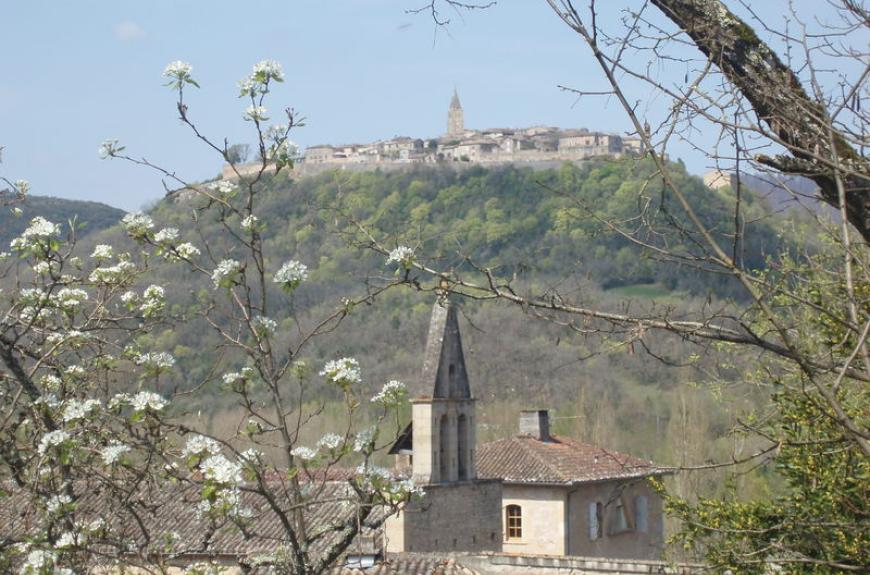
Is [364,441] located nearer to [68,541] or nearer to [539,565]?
[68,541]

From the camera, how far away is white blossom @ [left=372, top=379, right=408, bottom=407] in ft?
15.4

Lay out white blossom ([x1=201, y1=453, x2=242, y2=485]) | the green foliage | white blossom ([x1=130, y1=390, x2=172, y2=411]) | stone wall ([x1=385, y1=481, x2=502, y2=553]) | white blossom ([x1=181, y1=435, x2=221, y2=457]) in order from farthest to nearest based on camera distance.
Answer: stone wall ([x1=385, y1=481, x2=502, y2=553]) < the green foliage < white blossom ([x1=130, y1=390, x2=172, y2=411]) < white blossom ([x1=181, y1=435, x2=221, y2=457]) < white blossom ([x1=201, y1=453, x2=242, y2=485])

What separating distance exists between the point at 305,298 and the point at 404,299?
6.95 m

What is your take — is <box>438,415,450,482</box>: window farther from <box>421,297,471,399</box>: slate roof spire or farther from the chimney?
the chimney

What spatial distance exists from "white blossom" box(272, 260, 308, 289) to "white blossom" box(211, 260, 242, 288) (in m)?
0.14

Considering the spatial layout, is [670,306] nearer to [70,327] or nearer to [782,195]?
[782,195]

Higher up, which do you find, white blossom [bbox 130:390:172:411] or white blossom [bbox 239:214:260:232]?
white blossom [bbox 239:214:260:232]

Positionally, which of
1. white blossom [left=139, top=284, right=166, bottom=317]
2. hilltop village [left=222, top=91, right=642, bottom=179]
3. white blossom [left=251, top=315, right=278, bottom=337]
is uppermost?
hilltop village [left=222, top=91, right=642, bottom=179]

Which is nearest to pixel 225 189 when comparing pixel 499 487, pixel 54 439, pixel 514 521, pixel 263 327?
pixel 263 327

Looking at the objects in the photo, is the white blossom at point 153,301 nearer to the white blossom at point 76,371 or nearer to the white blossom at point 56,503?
the white blossom at point 76,371

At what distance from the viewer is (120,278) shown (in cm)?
657

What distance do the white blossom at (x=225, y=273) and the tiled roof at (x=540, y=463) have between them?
83.4 feet

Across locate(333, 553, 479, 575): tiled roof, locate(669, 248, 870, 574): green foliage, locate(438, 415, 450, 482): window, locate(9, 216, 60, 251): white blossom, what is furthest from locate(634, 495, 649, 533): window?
locate(9, 216, 60, 251): white blossom

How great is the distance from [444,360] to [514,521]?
19.9 ft
